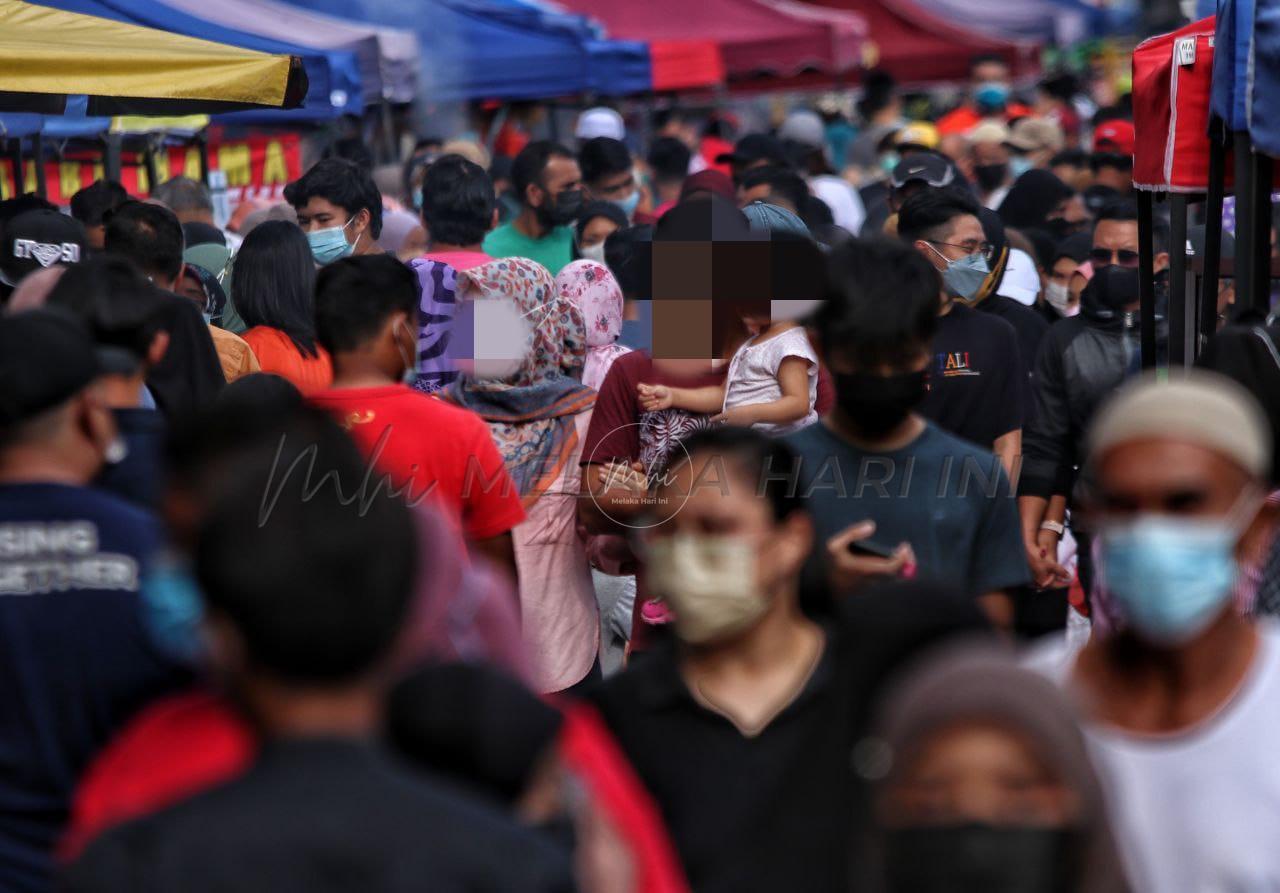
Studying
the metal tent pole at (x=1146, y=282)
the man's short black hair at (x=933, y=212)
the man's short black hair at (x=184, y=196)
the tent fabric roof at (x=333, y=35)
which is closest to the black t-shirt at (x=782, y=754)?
the man's short black hair at (x=933, y=212)

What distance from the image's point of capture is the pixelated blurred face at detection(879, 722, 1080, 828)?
2.26 meters

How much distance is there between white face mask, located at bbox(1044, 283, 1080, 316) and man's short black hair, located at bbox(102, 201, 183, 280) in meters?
4.10

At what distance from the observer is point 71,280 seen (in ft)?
13.8

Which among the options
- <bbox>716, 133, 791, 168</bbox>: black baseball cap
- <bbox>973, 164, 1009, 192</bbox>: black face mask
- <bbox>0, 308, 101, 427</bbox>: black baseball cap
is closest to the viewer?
<bbox>0, 308, 101, 427</bbox>: black baseball cap

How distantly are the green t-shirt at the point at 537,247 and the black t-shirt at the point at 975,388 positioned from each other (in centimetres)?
417

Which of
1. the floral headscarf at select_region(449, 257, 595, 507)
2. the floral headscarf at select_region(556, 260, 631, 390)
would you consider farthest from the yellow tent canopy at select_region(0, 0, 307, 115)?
the floral headscarf at select_region(449, 257, 595, 507)

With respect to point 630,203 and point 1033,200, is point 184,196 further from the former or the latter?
point 1033,200

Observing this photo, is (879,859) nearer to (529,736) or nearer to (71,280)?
(529,736)

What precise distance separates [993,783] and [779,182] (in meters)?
7.22

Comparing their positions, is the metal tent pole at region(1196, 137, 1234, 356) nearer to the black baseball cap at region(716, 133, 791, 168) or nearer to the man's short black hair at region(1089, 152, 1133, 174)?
the black baseball cap at region(716, 133, 791, 168)

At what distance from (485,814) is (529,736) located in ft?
1.06

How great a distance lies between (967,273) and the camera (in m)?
6.25

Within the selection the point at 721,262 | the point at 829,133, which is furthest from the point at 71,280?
the point at 829,133

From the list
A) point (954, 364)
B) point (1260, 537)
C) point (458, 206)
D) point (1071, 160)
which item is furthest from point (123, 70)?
A: point (1071, 160)
